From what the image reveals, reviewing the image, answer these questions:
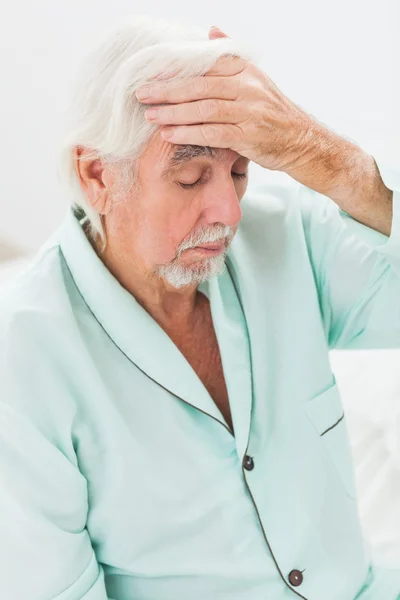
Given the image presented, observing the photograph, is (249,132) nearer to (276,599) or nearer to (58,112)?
(276,599)

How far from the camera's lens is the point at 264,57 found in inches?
83.3

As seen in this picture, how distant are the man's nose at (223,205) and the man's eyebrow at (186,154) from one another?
5 cm

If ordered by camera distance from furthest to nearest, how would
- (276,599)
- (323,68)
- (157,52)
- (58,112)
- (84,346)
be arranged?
1. (58,112)
2. (323,68)
3. (276,599)
4. (84,346)
5. (157,52)

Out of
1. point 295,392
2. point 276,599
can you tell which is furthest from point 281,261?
point 276,599

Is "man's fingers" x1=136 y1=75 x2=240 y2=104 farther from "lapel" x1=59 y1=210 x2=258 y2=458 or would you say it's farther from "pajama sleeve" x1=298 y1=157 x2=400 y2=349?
"pajama sleeve" x1=298 y1=157 x2=400 y2=349

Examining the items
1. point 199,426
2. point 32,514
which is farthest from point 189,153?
point 32,514

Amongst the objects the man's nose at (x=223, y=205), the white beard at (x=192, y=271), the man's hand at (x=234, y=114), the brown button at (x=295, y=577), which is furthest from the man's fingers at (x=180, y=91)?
the brown button at (x=295, y=577)

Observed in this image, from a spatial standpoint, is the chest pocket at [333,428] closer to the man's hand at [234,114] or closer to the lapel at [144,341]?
the lapel at [144,341]

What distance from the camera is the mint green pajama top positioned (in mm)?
906

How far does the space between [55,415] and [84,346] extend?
11 cm

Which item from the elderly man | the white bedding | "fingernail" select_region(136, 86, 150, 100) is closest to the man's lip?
the elderly man

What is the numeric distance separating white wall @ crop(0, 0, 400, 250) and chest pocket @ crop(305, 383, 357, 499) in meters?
1.20

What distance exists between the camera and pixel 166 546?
3.30ft

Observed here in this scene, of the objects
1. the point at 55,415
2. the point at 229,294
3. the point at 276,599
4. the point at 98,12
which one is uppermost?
the point at 98,12
